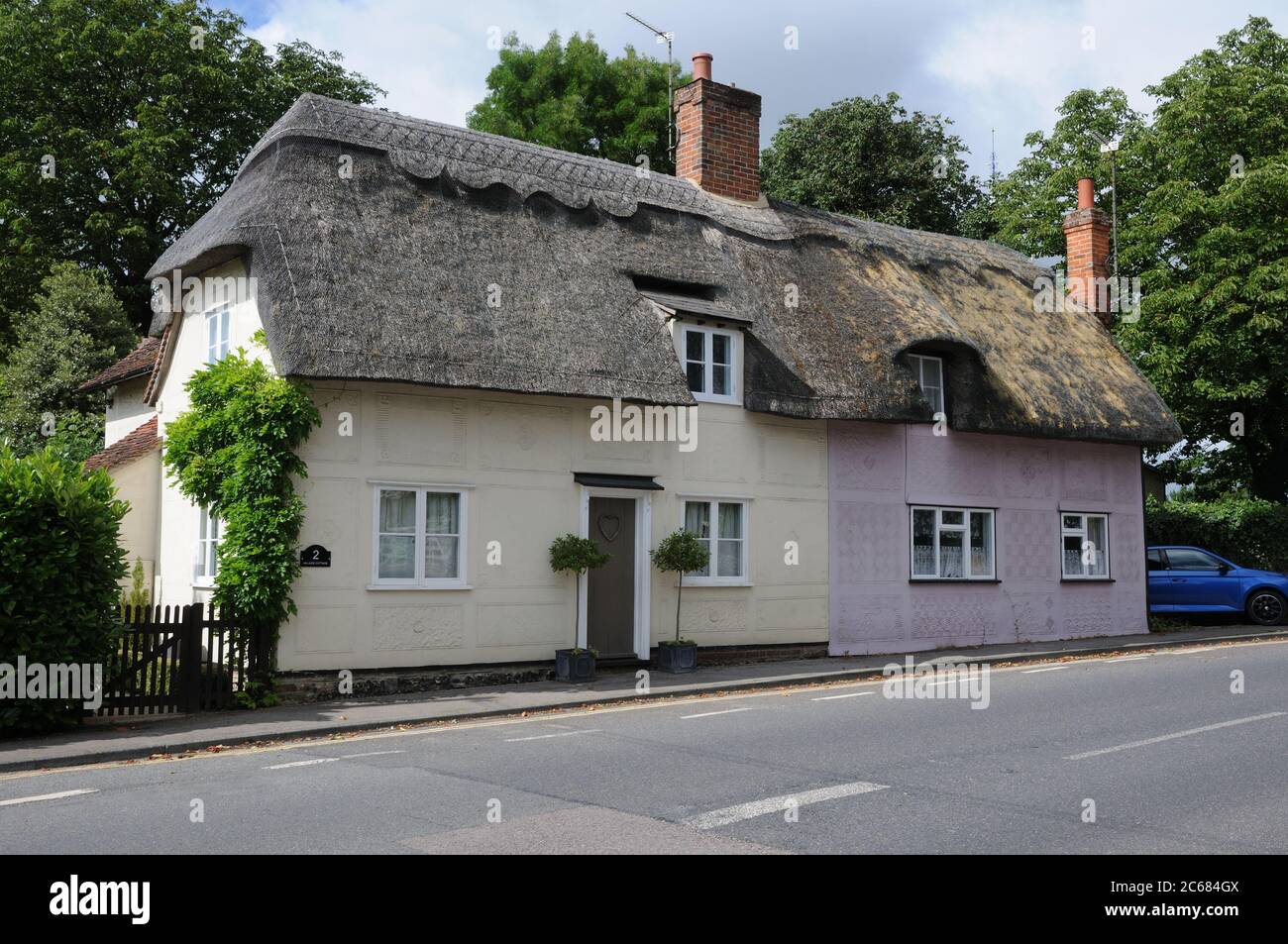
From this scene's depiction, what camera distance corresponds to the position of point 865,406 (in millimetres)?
17922

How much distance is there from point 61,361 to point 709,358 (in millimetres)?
18489

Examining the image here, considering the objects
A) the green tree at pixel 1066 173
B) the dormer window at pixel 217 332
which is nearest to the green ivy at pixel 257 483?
the dormer window at pixel 217 332

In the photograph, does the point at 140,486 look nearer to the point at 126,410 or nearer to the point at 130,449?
the point at 130,449

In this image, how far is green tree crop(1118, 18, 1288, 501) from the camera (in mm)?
28594

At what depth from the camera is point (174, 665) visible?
12.5 metres

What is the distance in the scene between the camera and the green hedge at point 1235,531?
27.0m

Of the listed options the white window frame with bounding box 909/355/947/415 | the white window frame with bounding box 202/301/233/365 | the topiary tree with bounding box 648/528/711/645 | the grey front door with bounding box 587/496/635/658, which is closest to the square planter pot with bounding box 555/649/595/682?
the grey front door with bounding box 587/496/635/658

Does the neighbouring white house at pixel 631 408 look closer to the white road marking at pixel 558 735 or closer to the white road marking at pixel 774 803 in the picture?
the white road marking at pixel 558 735

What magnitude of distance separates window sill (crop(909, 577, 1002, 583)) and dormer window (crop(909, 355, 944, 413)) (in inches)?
113

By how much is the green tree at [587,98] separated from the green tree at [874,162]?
549cm

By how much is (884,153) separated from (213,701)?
99.1ft

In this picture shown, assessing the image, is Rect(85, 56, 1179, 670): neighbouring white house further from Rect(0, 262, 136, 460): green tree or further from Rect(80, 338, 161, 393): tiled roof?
Rect(0, 262, 136, 460): green tree
